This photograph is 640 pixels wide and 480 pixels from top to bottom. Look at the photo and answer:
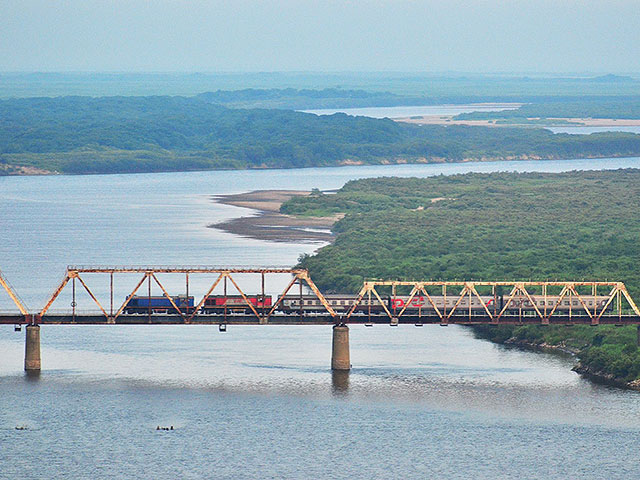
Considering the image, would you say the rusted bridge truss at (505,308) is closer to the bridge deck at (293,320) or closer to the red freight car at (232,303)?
the bridge deck at (293,320)

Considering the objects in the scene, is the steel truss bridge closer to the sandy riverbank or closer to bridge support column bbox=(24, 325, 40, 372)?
bridge support column bbox=(24, 325, 40, 372)

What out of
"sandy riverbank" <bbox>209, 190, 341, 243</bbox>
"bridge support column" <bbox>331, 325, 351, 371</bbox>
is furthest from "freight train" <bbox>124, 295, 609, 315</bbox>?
"sandy riverbank" <bbox>209, 190, 341, 243</bbox>

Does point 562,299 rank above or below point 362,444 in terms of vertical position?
above

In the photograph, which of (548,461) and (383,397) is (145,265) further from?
(548,461)

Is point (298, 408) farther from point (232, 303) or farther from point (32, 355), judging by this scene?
point (32, 355)

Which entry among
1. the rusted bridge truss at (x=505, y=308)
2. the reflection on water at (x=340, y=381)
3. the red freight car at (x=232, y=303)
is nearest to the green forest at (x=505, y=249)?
the rusted bridge truss at (x=505, y=308)

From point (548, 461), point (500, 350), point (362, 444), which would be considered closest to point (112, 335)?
point (500, 350)

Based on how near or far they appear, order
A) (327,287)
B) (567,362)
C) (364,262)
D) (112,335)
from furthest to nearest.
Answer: (364,262) < (327,287) < (112,335) < (567,362)
